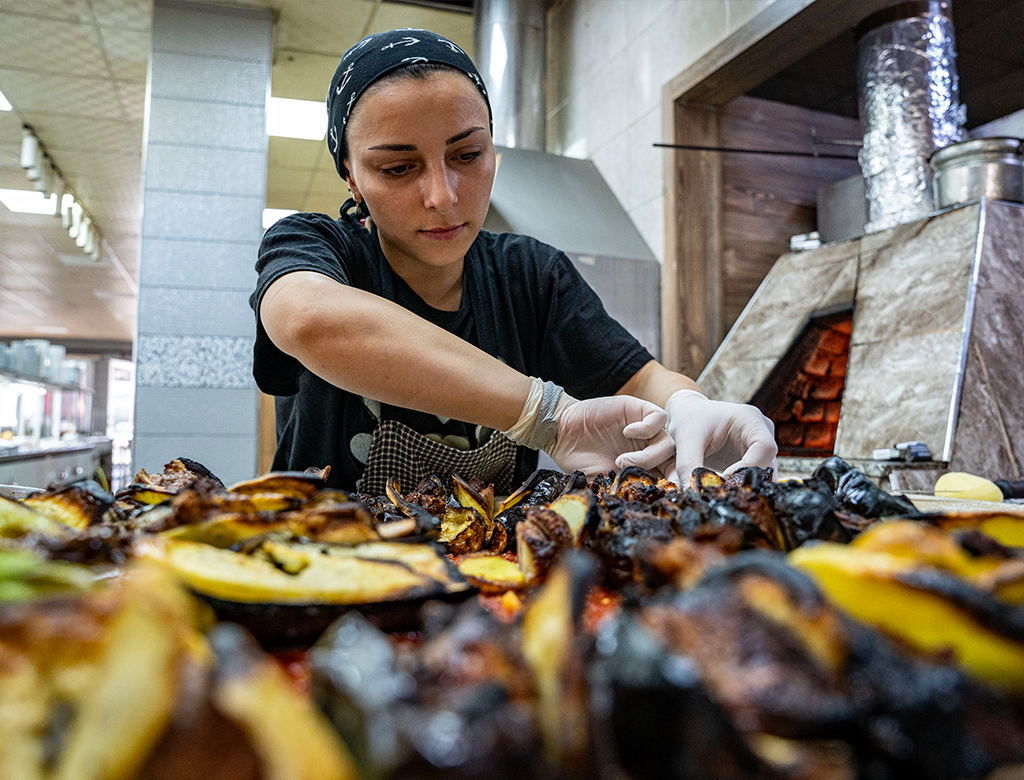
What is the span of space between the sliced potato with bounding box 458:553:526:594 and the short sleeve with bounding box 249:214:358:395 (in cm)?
93

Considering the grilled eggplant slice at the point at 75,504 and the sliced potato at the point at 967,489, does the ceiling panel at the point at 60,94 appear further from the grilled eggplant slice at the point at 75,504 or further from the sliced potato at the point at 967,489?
the sliced potato at the point at 967,489

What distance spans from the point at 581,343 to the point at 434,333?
2.61 ft

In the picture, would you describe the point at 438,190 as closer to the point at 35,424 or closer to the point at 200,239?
the point at 200,239

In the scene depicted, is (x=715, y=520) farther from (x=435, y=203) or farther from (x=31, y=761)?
(x=435, y=203)

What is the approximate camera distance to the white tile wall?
3.91m

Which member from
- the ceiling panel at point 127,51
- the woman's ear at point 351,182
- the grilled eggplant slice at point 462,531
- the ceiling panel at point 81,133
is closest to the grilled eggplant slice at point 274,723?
the grilled eggplant slice at point 462,531

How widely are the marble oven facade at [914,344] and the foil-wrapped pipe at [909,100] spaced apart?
481mm

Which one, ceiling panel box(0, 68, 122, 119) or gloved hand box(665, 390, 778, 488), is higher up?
ceiling panel box(0, 68, 122, 119)

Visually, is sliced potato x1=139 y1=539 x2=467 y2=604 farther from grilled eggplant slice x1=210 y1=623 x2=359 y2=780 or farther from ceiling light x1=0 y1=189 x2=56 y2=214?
ceiling light x1=0 y1=189 x2=56 y2=214

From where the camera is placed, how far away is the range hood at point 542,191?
4004 millimetres

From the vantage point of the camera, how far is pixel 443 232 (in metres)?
1.66

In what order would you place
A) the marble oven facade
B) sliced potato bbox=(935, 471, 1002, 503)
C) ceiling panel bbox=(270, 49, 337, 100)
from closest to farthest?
1. sliced potato bbox=(935, 471, 1002, 503)
2. the marble oven facade
3. ceiling panel bbox=(270, 49, 337, 100)

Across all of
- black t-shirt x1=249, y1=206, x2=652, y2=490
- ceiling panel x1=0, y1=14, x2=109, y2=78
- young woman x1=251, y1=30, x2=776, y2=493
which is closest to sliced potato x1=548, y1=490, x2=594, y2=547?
young woman x1=251, y1=30, x2=776, y2=493

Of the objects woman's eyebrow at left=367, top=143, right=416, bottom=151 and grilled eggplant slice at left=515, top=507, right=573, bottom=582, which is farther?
woman's eyebrow at left=367, top=143, right=416, bottom=151
